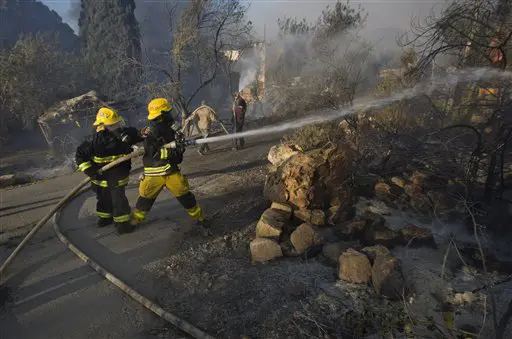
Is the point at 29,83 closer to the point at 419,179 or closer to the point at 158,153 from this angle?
the point at 158,153

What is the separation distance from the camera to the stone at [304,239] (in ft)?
13.2

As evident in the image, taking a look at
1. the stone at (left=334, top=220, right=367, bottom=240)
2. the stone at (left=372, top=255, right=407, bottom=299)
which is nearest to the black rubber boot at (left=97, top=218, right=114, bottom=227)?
the stone at (left=334, top=220, right=367, bottom=240)

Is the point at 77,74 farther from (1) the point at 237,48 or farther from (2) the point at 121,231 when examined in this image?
(2) the point at 121,231

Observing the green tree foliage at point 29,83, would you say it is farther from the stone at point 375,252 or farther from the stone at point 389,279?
the stone at point 389,279

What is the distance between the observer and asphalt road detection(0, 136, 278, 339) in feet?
10.1

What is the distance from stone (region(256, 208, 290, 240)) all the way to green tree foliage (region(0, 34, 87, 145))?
19911mm

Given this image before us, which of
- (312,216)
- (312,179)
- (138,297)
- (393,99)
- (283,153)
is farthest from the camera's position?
(393,99)

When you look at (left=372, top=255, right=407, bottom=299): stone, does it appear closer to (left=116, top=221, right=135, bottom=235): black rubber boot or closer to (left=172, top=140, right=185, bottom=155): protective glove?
(left=172, top=140, right=185, bottom=155): protective glove

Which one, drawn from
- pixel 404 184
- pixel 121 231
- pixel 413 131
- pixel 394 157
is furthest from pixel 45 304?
pixel 413 131

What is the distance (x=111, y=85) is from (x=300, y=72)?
557 inches

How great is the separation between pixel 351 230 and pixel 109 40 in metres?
27.0

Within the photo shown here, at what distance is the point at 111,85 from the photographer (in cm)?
2550

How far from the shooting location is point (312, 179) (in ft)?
16.4

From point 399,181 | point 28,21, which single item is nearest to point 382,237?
point 399,181
